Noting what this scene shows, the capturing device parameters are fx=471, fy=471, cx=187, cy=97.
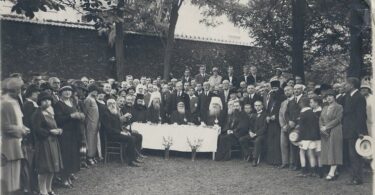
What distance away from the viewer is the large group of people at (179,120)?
5.73 m

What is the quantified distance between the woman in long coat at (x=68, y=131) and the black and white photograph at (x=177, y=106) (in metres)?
0.02

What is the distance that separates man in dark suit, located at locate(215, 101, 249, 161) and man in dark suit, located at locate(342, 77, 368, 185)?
2534 mm

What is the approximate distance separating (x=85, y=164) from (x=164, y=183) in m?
1.64

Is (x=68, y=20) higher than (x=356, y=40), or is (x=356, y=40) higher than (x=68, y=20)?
(x=68, y=20)

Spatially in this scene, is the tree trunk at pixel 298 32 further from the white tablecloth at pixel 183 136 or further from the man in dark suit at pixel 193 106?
the white tablecloth at pixel 183 136

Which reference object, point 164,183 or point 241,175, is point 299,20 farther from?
point 164,183

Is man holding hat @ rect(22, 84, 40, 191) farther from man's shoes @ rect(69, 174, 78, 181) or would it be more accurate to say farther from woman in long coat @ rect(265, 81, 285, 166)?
woman in long coat @ rect(265, 81, 285, 166)

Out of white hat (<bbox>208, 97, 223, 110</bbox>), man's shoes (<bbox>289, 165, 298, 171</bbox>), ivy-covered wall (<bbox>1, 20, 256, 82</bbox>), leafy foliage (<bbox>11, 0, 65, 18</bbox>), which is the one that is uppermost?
ivy-covered wall (<bbox>1, 20, 256, 82</bbox>)

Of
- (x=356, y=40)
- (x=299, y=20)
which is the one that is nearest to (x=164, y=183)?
(x=356, y=40)

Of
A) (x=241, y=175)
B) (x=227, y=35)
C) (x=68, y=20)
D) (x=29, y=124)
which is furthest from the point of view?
(x=227, y=35)

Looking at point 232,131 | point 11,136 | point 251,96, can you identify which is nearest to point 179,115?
point 232,131

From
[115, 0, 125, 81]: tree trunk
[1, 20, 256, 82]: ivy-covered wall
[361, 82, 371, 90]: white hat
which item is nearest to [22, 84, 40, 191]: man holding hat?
[1, 20, 256, 82]: ivy-covered wall

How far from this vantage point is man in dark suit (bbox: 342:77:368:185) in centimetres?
671

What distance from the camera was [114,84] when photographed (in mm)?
10266
